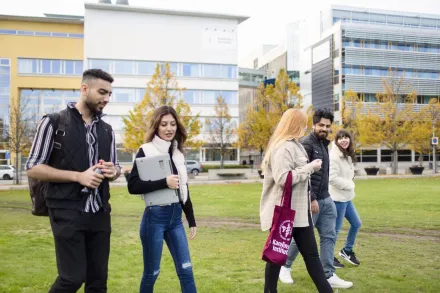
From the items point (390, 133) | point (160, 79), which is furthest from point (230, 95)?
point (390, 133)

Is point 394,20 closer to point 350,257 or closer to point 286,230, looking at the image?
point 350,257

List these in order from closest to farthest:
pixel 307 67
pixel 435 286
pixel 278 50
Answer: pixel 435 286, pixel 307 67, pixel 278 50

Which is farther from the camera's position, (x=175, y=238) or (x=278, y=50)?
(x=278, y=50)

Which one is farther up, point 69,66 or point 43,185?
point 69,66

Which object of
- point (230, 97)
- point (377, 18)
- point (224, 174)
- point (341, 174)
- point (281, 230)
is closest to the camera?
point (281, 230)

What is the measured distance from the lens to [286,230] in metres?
4.44

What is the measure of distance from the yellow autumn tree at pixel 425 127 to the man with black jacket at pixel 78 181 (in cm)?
4122

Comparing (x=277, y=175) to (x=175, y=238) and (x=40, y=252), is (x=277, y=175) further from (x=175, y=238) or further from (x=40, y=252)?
(x=40, y=252)

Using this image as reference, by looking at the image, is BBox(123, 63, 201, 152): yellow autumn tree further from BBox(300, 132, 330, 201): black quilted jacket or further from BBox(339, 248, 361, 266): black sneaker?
BBox(300, 132, 330, 201): black quilted jacket

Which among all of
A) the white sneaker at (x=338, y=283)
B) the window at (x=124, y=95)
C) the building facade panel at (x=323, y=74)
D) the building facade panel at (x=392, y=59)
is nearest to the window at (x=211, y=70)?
the window at (x=124, y=95)

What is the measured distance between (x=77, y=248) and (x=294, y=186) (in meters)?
2.31

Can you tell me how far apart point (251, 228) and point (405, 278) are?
4.98 metres

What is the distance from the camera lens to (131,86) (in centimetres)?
5391

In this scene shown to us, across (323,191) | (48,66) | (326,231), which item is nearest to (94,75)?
(323,191)
